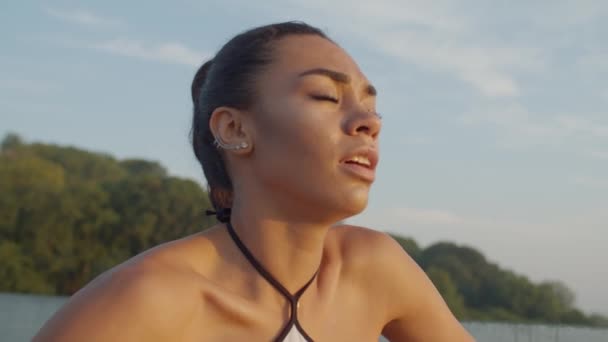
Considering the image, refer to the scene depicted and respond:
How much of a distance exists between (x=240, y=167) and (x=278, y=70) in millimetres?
270

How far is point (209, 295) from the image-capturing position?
7.59 feet

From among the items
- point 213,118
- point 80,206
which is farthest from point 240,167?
point 80,206

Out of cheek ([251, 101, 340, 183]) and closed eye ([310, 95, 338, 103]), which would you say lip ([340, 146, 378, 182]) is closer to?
cheek ([251, 101, 340, 183])

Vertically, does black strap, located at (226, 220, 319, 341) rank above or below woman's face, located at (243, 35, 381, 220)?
below

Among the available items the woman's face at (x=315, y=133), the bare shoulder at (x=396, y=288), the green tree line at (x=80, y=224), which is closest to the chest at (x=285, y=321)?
the bare shoulder at (x=396, y=288)

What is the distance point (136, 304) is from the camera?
6.95 ft

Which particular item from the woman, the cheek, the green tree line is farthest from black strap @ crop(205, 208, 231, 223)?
the green tree line

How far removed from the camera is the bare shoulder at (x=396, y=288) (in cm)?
275

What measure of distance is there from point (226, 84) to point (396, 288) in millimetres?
791

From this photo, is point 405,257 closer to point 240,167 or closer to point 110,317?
point 240,167

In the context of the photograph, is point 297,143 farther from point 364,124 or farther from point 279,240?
point 279,240

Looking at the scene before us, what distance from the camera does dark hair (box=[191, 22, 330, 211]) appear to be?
8.15 feet

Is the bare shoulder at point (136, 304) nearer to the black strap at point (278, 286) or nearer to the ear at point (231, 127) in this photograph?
the black strap at point (278, 286)

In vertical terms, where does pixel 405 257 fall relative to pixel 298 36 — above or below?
below
